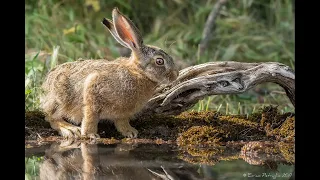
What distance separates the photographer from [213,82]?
7738 millimetres

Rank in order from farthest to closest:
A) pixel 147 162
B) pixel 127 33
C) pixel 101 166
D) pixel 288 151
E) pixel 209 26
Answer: pixel 209 26, pixel 127 33, pixel 288 151, pixel 147 162, pixel 101 166

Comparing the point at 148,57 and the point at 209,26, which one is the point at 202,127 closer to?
the point at 148,57

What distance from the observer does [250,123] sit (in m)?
7.70

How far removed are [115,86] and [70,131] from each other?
666 millimetres

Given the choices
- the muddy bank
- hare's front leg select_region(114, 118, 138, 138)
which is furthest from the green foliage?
hare's front leg select_region(114, 118, 138, 138)

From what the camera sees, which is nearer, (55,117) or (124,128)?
(124,128)

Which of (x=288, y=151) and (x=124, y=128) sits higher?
(x=124, y=128)

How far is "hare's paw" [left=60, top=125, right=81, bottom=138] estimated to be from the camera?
742 centimetres

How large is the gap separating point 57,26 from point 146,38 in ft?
5.19

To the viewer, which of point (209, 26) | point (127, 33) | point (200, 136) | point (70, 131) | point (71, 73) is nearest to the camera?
point (200, 136)

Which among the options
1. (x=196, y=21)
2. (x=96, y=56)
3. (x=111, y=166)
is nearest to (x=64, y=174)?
(x=111, y=166)

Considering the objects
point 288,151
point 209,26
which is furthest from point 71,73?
point 209,26

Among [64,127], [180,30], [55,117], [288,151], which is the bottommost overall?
[288,151]

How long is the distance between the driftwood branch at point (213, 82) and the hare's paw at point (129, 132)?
399mm
